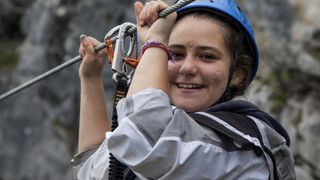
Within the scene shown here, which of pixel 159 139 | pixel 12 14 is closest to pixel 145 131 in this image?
pixel 159 139

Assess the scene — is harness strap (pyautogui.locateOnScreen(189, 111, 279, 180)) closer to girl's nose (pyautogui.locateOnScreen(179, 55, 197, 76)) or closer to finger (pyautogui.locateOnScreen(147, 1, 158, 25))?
girl's nose (pyautogui.locateOnScreen(179, 55, 197, 76))

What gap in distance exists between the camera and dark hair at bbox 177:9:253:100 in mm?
Result: 2311

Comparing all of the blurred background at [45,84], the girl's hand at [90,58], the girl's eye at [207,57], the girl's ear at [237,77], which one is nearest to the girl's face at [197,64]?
the girl's eye at [207,57]

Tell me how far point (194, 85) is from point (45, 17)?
10.2m

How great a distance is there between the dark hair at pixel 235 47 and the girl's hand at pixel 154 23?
182mm

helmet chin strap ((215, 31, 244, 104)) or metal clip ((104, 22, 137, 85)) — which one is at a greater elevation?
metal clip ((104, 22, 137, 85))

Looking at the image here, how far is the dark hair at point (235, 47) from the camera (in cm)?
231

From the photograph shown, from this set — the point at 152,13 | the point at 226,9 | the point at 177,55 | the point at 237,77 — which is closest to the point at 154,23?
the point at 152,13

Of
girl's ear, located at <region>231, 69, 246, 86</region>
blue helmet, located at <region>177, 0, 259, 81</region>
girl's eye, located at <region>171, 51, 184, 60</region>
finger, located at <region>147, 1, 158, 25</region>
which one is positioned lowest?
girl's ear, located at <region>231, 69, 246, 86</region>

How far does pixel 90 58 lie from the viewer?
2650mm

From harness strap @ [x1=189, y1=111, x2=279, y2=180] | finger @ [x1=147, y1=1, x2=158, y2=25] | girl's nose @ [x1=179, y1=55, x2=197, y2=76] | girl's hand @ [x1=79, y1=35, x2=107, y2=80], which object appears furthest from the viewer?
girl's hand @ [x1=79, y1=35, x2=107, y2=80]

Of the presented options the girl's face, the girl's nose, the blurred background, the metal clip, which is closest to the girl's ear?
the girl's face

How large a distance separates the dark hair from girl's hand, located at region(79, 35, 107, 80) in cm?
48

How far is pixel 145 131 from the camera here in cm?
195
